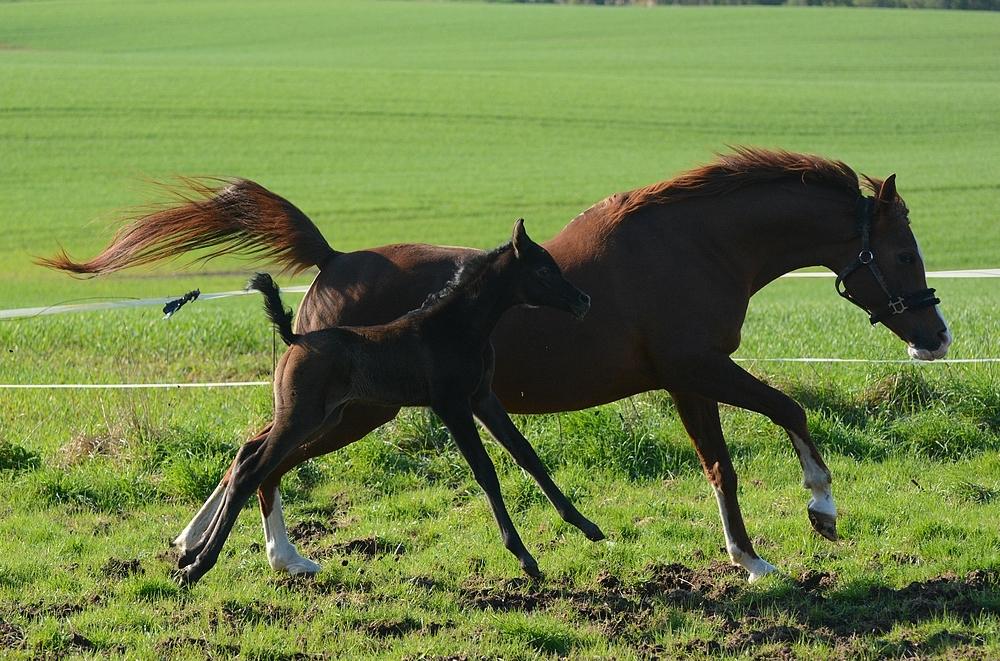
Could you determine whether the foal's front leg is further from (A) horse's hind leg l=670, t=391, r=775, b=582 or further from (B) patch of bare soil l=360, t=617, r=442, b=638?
(A) horse's hind leg l=670, t=391, r=775, b=582

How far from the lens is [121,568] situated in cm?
636

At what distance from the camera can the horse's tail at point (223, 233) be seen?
6.61m

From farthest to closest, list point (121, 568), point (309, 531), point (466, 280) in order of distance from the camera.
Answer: point (309, 531)
point (121, 568)
point (466, 280)

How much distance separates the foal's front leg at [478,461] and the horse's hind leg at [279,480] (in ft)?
2.21

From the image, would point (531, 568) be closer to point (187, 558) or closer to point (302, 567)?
point (302, 567)

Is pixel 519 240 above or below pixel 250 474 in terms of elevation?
above

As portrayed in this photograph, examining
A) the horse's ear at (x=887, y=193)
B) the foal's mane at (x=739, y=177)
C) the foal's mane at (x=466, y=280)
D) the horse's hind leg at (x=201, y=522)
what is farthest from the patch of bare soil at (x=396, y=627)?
the horse's ear at (x=887, y=193)

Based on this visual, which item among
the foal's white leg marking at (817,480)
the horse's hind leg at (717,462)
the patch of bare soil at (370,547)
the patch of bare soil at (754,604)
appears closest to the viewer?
the patch of bare soil at (754,604)

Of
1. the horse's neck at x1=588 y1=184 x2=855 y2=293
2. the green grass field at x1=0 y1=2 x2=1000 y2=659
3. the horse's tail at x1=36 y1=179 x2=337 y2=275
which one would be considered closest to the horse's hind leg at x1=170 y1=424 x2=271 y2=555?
the green grass field at x1=0 y1=2 x2=1000 y2=659

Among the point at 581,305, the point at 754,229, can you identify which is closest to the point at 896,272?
the point at 754,229

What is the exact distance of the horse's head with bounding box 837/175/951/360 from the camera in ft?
21.5

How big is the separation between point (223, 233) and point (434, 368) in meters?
1.66

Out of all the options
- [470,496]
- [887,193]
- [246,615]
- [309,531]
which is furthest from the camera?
[470,496]

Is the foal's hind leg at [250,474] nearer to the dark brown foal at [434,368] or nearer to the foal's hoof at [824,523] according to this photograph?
the dark brown foal at [434,368]
